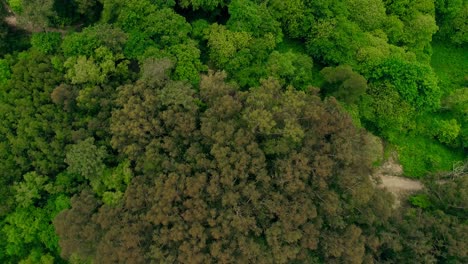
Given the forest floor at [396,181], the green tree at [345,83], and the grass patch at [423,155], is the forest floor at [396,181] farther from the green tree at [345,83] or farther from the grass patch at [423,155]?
the green tree at [345,83]

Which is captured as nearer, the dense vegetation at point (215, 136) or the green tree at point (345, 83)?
the dense vegetation at point (215, 136)

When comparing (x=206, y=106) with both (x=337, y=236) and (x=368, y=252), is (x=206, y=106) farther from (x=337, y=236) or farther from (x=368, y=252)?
(x=368, y=252)

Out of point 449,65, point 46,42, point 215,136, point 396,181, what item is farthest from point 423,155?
point 46,42

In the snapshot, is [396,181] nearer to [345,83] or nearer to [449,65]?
[345,83]

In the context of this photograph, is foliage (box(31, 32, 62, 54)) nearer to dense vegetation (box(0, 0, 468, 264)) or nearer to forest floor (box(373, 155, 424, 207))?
dense vegetation (box(0, 0, 468, 264))

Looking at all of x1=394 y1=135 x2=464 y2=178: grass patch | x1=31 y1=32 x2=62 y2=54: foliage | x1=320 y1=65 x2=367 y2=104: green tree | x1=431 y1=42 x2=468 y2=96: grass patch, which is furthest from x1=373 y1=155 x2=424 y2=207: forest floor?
x1=31 y1=32 x2=62 y2=54: foliage

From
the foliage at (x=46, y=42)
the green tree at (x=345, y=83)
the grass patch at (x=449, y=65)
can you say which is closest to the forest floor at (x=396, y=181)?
the green tree at (x=345, y=83)
